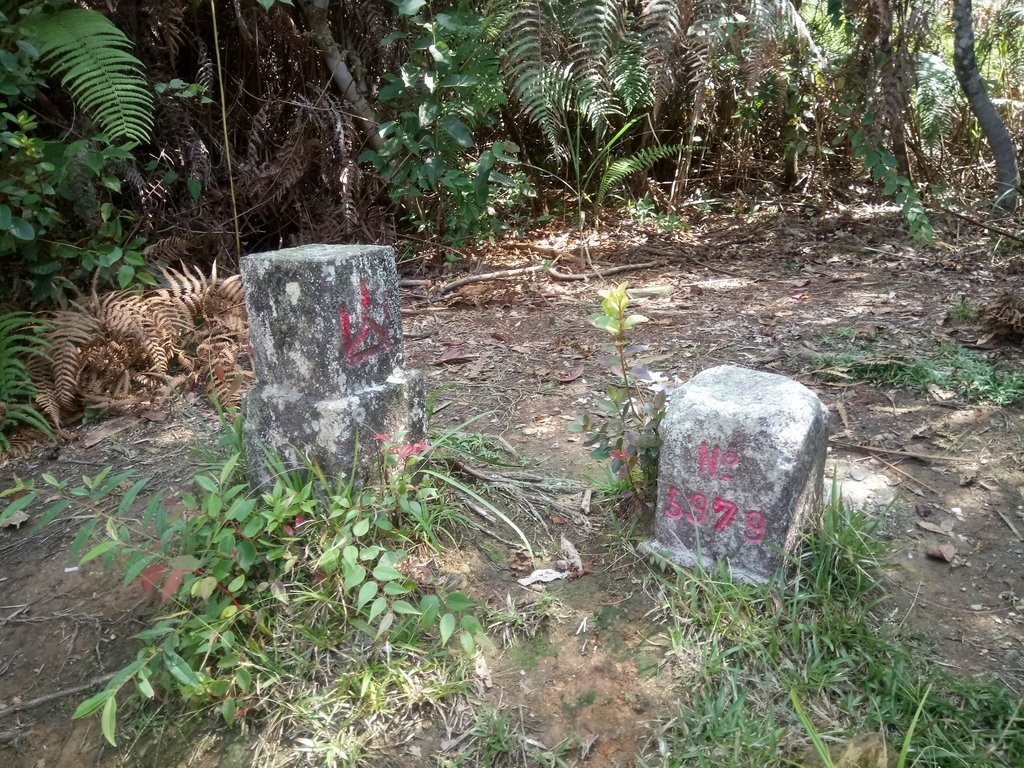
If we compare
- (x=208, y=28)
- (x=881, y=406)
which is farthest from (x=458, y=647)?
(x=208, y=28)

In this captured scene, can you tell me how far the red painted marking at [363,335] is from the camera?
196 centimetres

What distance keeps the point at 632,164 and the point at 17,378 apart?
380cm

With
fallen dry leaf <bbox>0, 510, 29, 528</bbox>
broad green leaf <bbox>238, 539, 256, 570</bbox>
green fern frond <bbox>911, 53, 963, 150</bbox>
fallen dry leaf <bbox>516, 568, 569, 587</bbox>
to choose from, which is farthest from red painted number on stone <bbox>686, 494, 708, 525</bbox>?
green fern frond <bbox>911, 53, 963, 150</bbox>

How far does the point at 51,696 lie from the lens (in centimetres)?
174

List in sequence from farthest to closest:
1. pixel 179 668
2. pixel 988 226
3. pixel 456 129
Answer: pixel 988 226, pixel 456 129, pixel 179 668

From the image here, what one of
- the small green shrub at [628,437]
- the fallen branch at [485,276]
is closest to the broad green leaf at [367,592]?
the small green shrub at [628,437]

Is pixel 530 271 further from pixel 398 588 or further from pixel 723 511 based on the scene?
pixel 398 588

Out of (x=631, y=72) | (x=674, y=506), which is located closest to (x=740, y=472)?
(x=674, y=506)

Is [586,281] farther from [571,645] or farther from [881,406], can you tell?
[571,645]

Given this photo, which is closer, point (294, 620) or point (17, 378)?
point (294, 620)

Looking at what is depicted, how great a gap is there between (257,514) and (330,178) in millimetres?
3042

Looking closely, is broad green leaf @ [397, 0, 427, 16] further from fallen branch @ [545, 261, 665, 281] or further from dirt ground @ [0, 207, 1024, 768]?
fallen branch @ [545, 261, 665, 281]

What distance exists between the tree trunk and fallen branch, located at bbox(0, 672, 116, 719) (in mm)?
5133

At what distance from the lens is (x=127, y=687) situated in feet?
5.67
